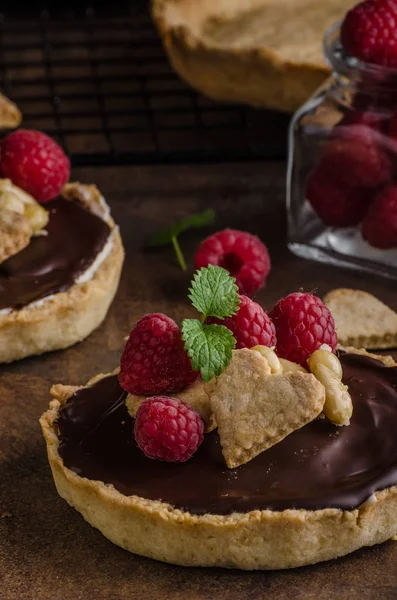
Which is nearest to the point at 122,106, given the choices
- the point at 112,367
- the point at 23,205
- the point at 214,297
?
the point at 23,205

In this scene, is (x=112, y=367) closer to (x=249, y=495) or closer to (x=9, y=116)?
(x=249, y=495)

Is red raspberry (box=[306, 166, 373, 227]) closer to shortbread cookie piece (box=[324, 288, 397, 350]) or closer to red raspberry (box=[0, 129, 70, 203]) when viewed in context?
shortbread cookie piece (box=[324, 288, 397, 350])

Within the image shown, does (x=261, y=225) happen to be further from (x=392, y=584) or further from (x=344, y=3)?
(x=392, y=584)

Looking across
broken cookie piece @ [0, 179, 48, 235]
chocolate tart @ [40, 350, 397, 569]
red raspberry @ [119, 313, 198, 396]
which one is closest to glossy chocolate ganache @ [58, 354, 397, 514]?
chocolate tart @ [40, 350, 397, 569]

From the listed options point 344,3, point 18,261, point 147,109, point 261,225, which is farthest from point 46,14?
point 18,261

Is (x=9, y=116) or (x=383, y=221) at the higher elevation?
(x=383, y=221)

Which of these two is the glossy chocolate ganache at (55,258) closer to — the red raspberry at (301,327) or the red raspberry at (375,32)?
the red raspberry at (301,327)
